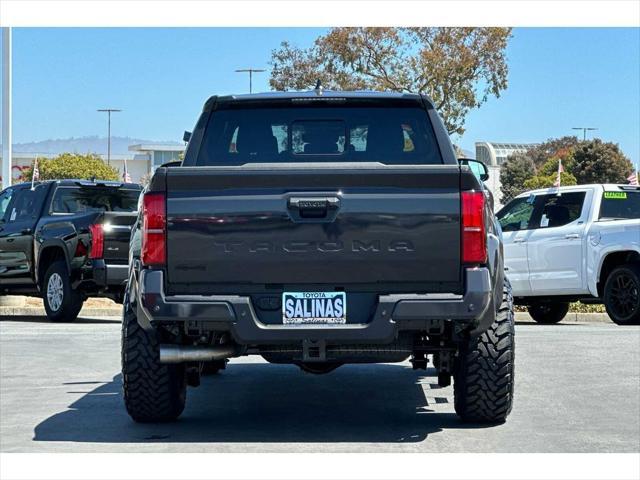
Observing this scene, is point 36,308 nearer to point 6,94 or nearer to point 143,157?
point 6,94

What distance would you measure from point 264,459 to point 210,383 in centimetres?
376

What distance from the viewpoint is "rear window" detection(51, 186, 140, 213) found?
60.8 ft

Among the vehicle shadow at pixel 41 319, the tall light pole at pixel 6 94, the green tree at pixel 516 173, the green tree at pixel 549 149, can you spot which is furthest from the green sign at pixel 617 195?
the green tree at pixel 549 149

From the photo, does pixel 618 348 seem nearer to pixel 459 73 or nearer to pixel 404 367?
pixel 404 367

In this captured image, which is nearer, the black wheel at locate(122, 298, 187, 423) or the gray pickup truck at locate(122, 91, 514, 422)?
the gray pickup truck at locate(122, 91, 514, 422)

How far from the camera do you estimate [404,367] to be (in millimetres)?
11969

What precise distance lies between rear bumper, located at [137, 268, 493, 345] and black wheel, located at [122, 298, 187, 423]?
575 millimetres

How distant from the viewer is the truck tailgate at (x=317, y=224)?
24.2 ft

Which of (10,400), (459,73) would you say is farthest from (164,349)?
(459,73)

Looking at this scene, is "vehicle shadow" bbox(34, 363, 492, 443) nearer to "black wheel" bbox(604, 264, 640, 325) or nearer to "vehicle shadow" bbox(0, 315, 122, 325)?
"black wheel" bbox(604, 264, 640, 325)

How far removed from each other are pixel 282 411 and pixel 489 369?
188 cm

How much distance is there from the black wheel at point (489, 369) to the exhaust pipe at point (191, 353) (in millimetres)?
1514

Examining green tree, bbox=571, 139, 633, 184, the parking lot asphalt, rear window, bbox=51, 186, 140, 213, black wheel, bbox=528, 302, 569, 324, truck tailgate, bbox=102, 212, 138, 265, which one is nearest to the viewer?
the parking lot asphalt

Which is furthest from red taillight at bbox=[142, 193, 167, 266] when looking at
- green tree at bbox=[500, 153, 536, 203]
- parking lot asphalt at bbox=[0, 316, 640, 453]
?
green tree at bbox=[500, 153, 536, 203]
